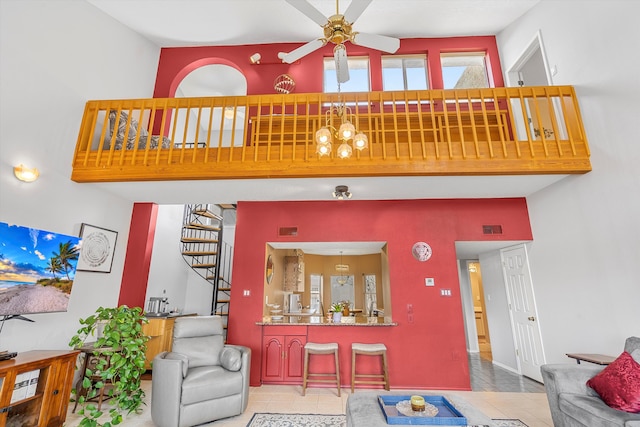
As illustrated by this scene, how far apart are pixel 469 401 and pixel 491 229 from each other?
258 cm

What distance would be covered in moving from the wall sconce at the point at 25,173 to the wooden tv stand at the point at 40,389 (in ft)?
6.24

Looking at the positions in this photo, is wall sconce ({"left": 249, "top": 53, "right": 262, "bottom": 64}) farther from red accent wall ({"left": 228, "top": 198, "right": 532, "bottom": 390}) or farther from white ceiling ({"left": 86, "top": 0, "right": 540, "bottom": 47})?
red accent wall ({"left": 228, "top": 198, "right": 532, "bottom": 390})

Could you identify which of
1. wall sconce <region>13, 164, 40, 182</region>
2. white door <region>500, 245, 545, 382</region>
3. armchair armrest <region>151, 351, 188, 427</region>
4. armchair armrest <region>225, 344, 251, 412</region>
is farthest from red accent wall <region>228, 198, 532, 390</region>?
wall sconce <region>13, 164, 40, 182</region>

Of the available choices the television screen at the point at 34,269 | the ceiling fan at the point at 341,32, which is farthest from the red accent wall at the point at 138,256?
the ceiling fan at the point at 341,32

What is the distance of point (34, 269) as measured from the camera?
3.17m

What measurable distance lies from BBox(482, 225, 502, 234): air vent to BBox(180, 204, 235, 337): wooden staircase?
508 centimetres

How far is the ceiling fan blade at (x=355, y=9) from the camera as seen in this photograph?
8.74 ft

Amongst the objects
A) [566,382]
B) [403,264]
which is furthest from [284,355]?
[566,382]

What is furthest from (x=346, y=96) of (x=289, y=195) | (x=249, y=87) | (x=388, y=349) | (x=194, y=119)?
(x=194, y=119)

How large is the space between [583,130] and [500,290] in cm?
315

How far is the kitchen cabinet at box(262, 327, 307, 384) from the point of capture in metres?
4.57

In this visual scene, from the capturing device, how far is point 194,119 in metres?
8.74

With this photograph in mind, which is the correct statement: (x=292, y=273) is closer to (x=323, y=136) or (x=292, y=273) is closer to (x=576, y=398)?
(x=323, y=136)

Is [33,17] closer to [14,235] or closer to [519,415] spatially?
[14,235]
